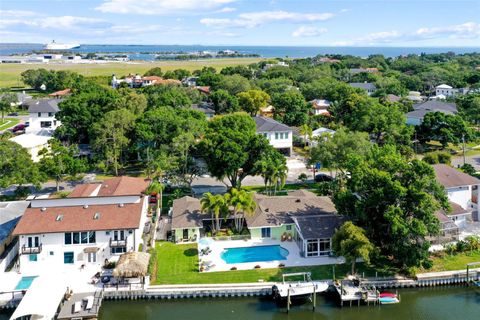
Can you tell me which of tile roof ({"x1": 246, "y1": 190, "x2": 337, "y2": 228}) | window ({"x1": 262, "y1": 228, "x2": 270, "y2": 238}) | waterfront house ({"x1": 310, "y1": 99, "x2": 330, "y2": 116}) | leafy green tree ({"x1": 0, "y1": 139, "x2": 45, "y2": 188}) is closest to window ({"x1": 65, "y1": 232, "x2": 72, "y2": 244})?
leafy green tree ({"x1": 0, "y1": 139, "x2": 45, "y2": 188})

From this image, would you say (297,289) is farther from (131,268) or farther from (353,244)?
(131,268)

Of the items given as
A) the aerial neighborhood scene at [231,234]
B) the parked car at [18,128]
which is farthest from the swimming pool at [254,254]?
the parked car at [18,128]

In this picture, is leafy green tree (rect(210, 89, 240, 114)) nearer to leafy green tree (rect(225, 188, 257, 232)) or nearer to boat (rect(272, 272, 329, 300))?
leafy green tree (rect(225, 188, 257, 232))

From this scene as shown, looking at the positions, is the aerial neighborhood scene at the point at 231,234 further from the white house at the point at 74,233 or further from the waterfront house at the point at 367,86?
the waterfront house at the point at 367,86

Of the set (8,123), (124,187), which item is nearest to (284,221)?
(124,187)

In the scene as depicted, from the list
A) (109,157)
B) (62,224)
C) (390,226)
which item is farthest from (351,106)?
(62,224)


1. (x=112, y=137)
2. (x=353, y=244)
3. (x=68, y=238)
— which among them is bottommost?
(x=68, y=238)

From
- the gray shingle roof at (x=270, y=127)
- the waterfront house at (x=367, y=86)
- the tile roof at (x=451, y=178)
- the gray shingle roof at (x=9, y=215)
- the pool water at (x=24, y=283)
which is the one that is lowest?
the pool water at (x=24, y=283)
